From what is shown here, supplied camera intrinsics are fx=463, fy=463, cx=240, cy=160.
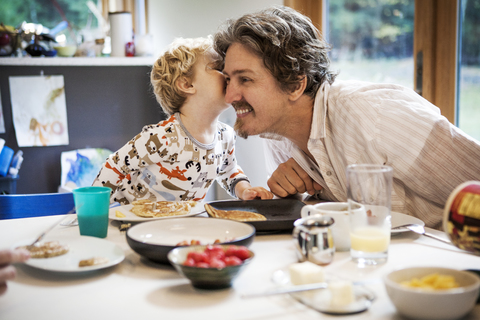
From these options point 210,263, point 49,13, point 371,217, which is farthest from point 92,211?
point 49,13

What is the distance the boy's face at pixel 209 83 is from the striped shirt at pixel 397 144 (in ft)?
1.51

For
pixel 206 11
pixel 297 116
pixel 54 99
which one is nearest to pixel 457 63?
pixel 297 116

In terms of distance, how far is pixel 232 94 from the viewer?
1.82m

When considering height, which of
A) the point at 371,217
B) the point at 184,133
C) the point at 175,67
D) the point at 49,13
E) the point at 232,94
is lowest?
the point at 371,217

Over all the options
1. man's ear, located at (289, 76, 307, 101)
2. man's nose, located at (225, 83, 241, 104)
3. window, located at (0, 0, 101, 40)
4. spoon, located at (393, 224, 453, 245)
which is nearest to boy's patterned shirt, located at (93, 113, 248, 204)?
man's nose, located at (225, 83, 241, 104)

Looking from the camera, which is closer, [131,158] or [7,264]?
[7,264]

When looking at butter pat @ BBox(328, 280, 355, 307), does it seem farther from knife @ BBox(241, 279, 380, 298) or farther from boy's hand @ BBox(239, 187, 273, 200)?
boy's hand @ BBox(239, 187, 273, 200)

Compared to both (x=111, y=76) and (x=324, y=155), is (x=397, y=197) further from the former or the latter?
(x=111, y=76)

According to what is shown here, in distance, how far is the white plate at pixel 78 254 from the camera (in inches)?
33.6

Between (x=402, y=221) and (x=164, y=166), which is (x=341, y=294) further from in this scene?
(x=164, y=166)

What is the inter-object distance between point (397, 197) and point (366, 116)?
28cm

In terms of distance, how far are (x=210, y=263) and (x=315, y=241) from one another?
8.9 inches

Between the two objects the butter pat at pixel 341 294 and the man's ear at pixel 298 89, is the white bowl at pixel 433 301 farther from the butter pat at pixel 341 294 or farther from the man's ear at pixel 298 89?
the man's ear at pixel 298 89

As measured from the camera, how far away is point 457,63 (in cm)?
231
